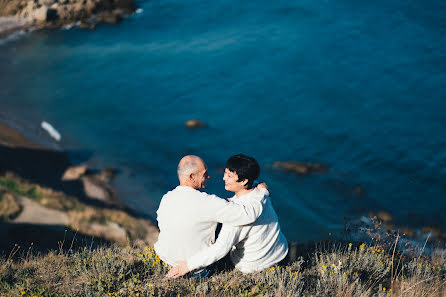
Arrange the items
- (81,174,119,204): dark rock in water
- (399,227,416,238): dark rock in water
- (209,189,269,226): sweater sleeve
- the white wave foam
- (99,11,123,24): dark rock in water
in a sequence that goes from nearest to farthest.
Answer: (209,189,269,226): sweater sleeve
(399,227,416,238): dark rock in water
(81,174,119,204): dark rock in water
the white wave foam
(99,11,123,24): dark rock in water

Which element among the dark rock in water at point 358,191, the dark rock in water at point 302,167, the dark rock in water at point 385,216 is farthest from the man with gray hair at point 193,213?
the dark rock in water at point 302,167

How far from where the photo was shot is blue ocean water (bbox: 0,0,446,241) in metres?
20.7

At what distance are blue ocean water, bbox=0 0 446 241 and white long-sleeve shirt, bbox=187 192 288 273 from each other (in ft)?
40.4

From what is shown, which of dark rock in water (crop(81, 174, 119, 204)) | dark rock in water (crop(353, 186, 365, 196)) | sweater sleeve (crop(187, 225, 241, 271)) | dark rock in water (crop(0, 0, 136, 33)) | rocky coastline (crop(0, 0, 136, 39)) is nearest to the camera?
sweater sleeve (crop(187, 225, 241, 271))

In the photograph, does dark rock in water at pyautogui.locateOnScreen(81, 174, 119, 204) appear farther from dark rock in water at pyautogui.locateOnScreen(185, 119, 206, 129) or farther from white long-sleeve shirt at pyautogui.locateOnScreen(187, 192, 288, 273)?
white long-sleeve shirt at pyautogui.locateOnScreen(187, 192, 288, 273)

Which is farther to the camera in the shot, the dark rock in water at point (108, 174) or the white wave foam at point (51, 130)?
the white wave foam at point (51, 130)

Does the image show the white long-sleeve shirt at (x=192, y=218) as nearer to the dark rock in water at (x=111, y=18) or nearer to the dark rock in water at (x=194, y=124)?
the dark rock in water at (x=194, y=124)

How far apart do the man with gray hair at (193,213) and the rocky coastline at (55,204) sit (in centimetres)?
1084

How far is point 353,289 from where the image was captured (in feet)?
18.9

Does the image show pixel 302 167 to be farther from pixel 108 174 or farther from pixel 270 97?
pixel 108 174

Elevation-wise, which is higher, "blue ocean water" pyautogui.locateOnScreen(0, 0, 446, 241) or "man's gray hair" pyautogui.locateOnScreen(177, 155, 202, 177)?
"man's gray hair" pyautogui.locateOnScreen(177, 155, 202, 177)

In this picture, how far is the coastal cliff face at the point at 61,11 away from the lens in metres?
39.2

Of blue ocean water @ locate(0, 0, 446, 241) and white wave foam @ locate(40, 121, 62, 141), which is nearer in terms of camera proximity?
blue ocean water @ locate(0, 0, 446, 241)

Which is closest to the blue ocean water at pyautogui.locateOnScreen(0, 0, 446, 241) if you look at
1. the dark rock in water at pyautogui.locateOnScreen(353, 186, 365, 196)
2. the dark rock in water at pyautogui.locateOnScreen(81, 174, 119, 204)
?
the dark rock in water at pyautogui.locateOnScreen(353, 186, 365, 196)
